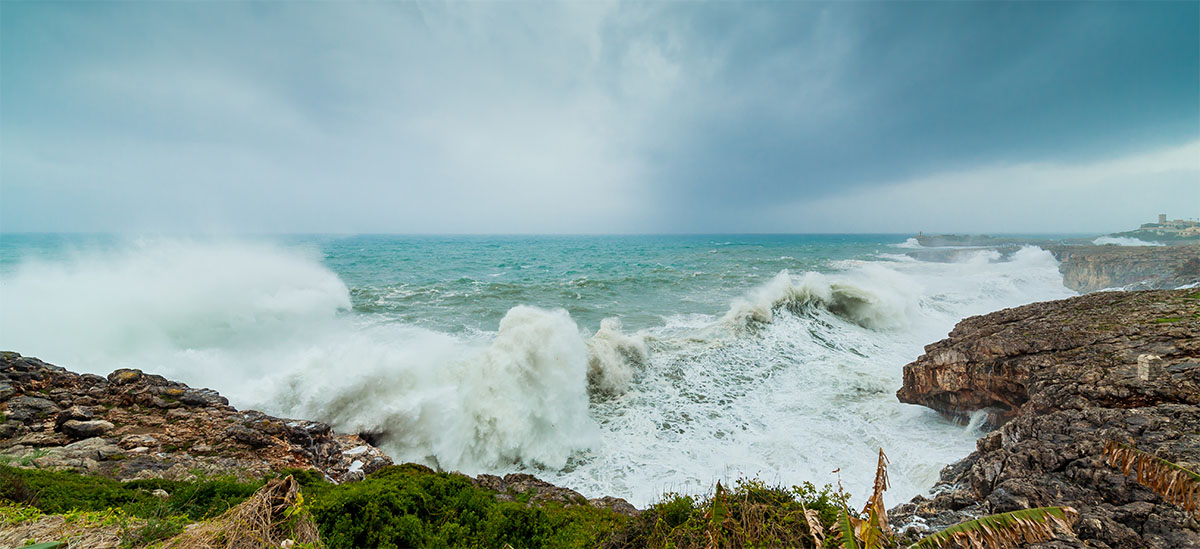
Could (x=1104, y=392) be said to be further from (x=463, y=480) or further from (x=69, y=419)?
(x=69, y=419)

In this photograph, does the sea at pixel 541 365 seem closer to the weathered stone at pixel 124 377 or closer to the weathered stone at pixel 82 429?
the weathered stone at pixel 124 377

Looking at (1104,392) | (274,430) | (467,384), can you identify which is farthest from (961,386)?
(274,430)

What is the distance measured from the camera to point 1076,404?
5.65 meters

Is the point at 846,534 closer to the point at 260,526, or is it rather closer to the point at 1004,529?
the point at 1004,529

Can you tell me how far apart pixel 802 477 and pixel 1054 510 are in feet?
19.1

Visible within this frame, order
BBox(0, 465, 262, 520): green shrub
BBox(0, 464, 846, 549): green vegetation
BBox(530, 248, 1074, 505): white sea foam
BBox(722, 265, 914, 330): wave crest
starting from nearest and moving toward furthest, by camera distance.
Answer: BBox(0, 464, 846, 549): green vegetation < BBox(0, 465, 262, 520): green shrub < BBox(530, 248, 1074, 505): white sea foam < BBox(722, 265, 914, 330): wave crest

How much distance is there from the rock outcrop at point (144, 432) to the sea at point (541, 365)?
1.89 meters

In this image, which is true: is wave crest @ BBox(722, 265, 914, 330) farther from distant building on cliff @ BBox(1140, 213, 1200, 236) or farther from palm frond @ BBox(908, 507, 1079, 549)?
distant building on cliff @ BBox(1140, 213, 1200, 236)

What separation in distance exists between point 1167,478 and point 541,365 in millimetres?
10004

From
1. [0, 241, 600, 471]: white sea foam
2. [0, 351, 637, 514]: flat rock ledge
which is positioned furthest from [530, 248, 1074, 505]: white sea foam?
[0, 351, 637, 514]: flat rock ledge

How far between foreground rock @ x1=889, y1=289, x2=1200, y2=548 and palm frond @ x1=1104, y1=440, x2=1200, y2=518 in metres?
0.94

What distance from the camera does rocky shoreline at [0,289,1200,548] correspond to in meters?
4.04

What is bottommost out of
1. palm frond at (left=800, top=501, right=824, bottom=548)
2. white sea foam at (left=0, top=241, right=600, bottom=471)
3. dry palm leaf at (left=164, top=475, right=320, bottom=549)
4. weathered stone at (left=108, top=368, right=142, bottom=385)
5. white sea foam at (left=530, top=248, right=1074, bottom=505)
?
white sea foam at (left=530, top=248, right=1074, bottom=505)

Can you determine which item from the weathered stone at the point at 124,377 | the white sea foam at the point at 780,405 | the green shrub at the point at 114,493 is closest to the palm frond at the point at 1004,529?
the white sea foam at the point at 780,405
